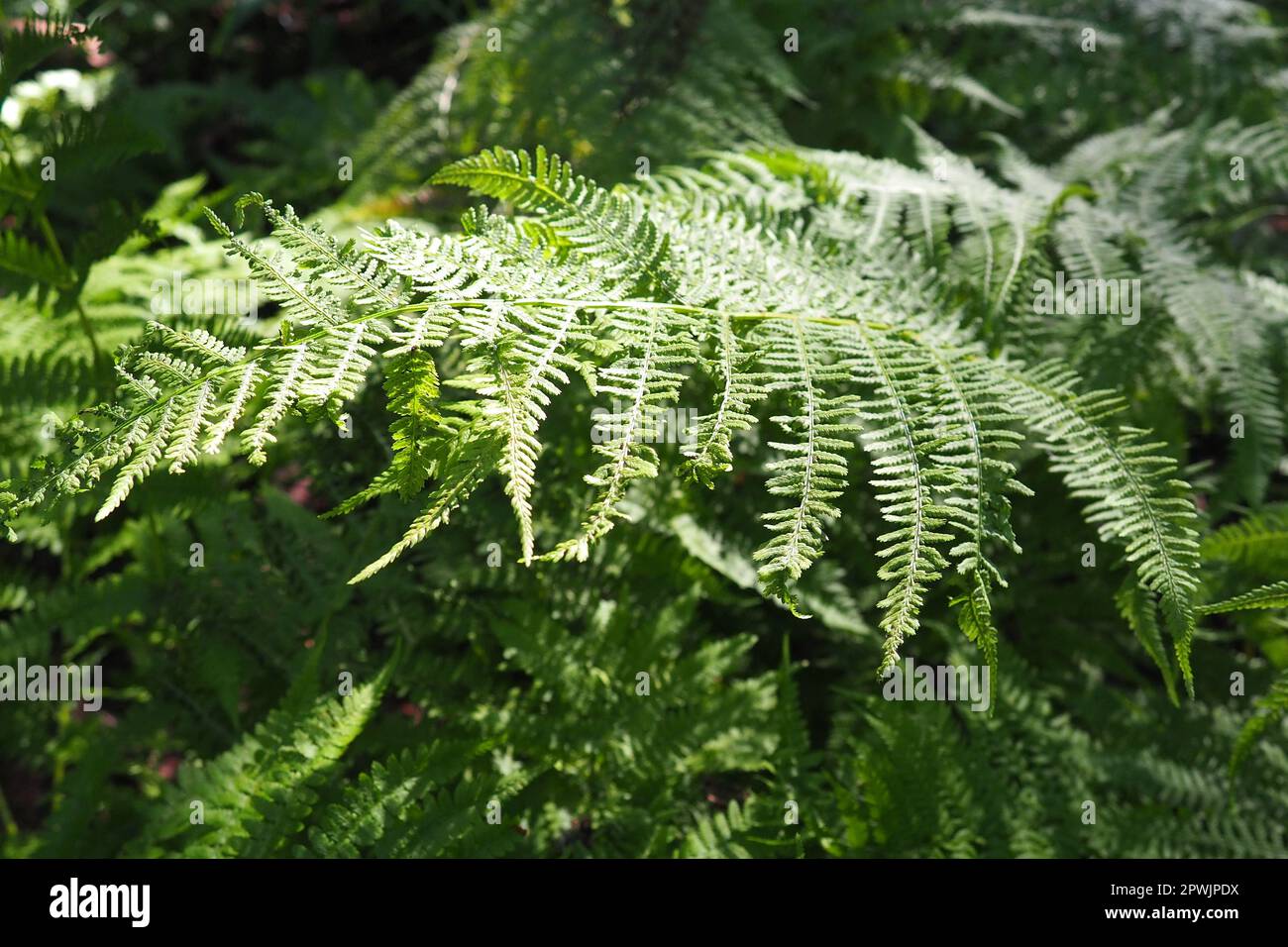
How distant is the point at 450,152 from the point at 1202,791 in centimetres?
265

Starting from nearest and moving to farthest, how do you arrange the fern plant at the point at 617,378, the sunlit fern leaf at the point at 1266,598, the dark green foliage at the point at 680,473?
the fern plant at the point at 617,378, the dark green foliage at the point at 680,473, the sunlit fern leaf at the point at 1266,598

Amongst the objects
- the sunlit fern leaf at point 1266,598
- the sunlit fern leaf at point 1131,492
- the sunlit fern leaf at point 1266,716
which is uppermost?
the sunlit fern leaf at point 1131,492

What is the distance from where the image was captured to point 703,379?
220 centimetres

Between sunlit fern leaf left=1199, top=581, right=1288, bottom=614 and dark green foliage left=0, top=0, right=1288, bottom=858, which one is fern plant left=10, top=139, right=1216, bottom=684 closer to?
dark green foliage left=0, top=0, right=1288, bottom=858

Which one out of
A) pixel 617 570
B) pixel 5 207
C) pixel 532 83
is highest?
pixel 532 83

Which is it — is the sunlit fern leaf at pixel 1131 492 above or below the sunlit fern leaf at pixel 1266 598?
above

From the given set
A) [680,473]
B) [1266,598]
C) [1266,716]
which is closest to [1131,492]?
[1266,598]

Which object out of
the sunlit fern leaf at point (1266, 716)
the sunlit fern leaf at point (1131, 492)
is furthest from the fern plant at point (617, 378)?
the sunlit fern leaf at point (1266, 716)

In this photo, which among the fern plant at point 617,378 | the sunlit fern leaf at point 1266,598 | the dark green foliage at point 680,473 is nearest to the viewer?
Answer: the fern plant at point 617,378

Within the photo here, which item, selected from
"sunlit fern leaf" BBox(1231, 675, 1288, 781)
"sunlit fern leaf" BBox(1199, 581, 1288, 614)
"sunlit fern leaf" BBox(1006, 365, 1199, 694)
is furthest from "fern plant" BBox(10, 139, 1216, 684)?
"sunlit fern leaf" BBox(1231, 675, 1288, 781)

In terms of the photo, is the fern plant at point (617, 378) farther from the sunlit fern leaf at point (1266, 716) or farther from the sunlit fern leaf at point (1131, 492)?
the sunlit fern leaf at point (1266, 716)

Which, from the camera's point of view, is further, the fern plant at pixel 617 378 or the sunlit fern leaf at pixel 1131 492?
the sunlit fern leaf at pixel 1131 492
